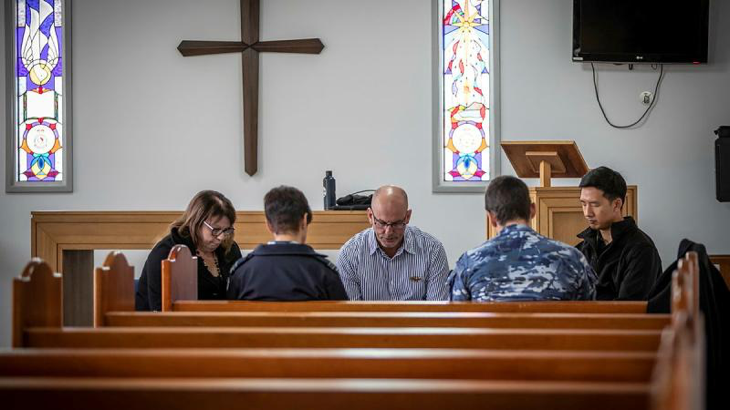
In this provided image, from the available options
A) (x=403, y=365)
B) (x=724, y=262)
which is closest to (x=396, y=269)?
(x=403, y=365)

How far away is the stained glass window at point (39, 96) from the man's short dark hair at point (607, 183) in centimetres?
472

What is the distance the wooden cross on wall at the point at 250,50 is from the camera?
6984mm

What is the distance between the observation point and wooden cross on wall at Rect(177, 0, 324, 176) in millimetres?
6984

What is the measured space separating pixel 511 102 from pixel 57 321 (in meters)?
5.13

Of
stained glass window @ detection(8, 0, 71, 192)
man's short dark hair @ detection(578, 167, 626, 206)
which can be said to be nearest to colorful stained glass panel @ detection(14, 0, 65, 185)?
stained glass window @ detection(8, 0, 71, 192)

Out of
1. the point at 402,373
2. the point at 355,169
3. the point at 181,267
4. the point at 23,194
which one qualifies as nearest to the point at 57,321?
the point at 181,267

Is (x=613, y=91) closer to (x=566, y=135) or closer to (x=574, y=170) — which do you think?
(x=566, y=135)

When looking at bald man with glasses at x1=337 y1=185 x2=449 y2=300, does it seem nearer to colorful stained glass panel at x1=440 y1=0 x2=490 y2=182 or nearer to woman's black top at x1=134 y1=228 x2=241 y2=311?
woman's black top at x1=134 y1=228 x2=241 y2=311

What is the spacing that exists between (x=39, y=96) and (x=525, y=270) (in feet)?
17.9

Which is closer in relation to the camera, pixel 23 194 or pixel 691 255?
pixel 691 255

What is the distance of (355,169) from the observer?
701 centimetres

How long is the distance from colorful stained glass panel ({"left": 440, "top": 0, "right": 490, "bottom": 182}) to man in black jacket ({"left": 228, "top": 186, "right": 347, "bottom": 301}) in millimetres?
3952

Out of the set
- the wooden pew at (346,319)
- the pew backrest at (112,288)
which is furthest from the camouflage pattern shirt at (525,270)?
the pew backrest at (112,288)

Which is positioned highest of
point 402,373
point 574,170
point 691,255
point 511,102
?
point 511,102
